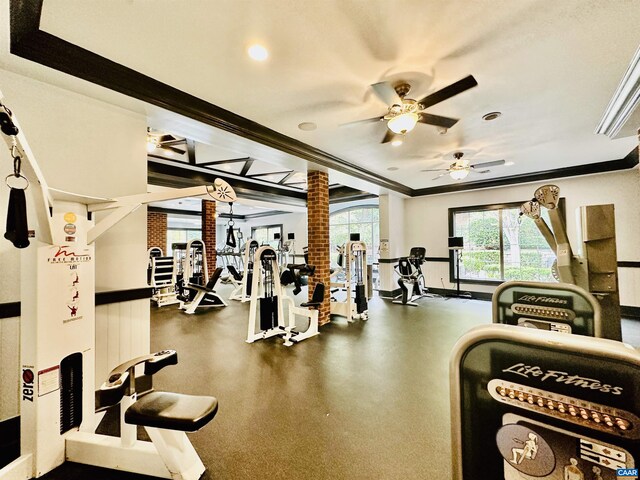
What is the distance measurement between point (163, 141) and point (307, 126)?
2434 millimetres

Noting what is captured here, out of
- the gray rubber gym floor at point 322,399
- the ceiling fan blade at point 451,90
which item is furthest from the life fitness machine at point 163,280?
the ceiling fan blade at point 451,90

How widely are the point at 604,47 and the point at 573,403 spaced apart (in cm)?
269

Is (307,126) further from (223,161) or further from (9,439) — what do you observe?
(9,439)

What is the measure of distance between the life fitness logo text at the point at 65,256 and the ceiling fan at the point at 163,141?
8.99 feet

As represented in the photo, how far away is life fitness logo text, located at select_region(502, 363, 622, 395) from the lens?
2.84 ft

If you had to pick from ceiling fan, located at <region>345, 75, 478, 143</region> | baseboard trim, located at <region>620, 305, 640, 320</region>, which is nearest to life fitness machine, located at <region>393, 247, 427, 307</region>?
baseboard trim, located at <region>620, 305, 640, 320</region>

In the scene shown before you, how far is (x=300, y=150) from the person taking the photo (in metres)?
3.84

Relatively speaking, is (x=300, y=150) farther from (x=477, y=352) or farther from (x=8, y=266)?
(x=477, y=352)

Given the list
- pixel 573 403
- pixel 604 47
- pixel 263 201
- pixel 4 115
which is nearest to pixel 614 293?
pixel 604 47

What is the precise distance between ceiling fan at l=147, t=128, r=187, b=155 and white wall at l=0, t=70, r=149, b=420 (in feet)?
5.20

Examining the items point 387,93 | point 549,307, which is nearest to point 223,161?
point 387,93

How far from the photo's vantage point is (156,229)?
9695mm

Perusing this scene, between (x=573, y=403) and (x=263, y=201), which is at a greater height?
(x=263, y=201)

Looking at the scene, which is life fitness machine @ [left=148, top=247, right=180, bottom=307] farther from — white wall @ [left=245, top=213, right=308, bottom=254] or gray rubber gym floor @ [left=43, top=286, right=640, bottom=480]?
white wall @ [left=245, top=213, right=308, bottom=254]
